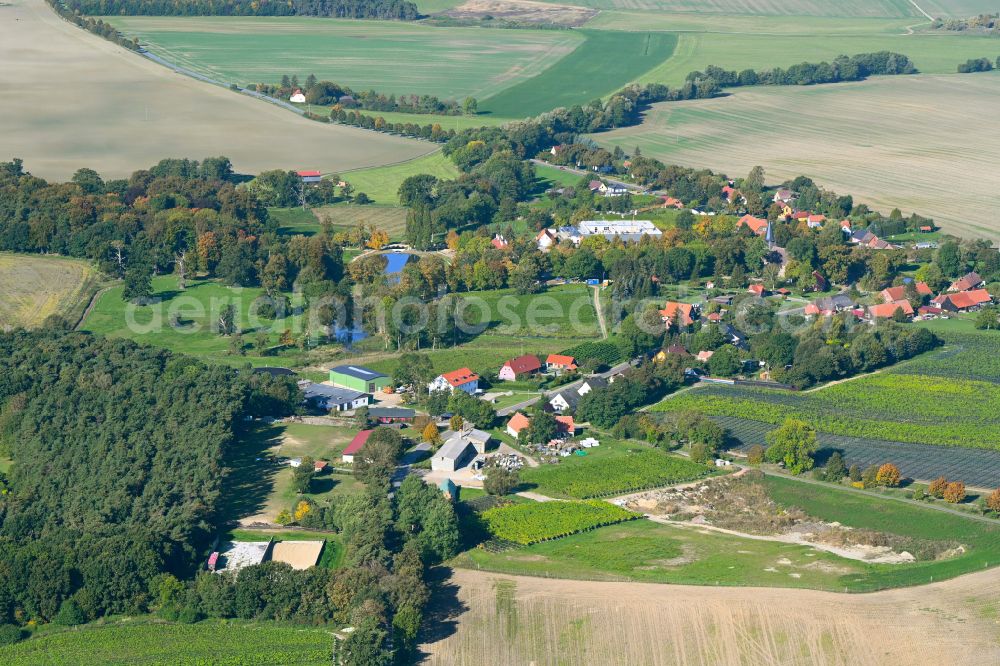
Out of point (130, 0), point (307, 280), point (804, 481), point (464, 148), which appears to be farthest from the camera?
point (130, 0)

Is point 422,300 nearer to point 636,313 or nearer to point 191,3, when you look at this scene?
point 636,313

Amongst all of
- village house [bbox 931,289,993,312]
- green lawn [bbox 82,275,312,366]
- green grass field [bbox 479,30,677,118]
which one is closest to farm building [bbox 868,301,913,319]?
village house [bbox 931,289,993,312]

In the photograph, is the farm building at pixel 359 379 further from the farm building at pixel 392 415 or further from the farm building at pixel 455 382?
the farm building at pixel 392 415

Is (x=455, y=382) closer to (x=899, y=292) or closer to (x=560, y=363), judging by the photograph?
(x=560, y=363)

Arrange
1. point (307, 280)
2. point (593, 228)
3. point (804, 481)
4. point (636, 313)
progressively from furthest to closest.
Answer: point (593, 228)
point (307, 280)
point (636, 313)
point (804, 481)

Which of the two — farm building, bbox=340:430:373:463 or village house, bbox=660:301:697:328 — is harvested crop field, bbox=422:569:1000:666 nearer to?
farm building, bbox=340:430:373:463

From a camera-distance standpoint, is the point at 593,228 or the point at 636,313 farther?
the point at 593,228

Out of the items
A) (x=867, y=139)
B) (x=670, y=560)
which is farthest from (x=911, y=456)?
(x=867, y=139)

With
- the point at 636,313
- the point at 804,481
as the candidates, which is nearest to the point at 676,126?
the point at 636,313

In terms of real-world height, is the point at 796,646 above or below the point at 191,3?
below
